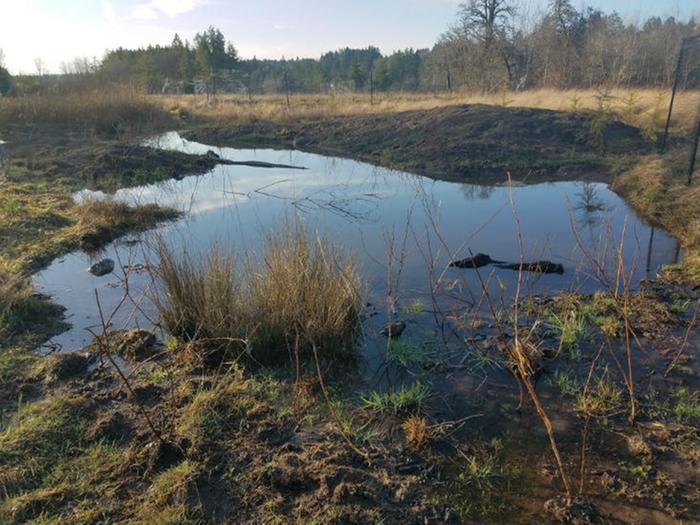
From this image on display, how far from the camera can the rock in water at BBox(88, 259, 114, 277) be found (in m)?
5.94

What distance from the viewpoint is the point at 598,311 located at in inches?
173

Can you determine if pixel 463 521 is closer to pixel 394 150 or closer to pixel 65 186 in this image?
pixel 65 186

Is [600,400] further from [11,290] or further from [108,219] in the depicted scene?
[108,219]

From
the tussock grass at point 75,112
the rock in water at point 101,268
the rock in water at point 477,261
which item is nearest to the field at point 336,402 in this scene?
the rock in water at point 477,261

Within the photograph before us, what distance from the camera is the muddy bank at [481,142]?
37.3ft

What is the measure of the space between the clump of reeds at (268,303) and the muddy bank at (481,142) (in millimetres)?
7753

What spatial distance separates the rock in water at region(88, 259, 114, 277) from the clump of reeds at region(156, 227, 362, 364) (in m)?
2.27

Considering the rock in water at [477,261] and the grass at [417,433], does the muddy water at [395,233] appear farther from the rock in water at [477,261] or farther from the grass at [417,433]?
the grass at [417,433]

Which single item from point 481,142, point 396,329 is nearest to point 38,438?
point 396,329

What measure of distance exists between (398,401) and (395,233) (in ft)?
13.4

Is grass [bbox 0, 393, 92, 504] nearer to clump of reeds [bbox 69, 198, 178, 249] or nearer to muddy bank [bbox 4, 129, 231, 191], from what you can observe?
clump of reeds [bbox 69, 198, 178, 249]

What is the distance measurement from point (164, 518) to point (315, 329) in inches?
70.3

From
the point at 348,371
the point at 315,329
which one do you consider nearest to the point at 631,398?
the point at 348,371

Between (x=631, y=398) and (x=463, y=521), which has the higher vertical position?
(x=631, y=398)
